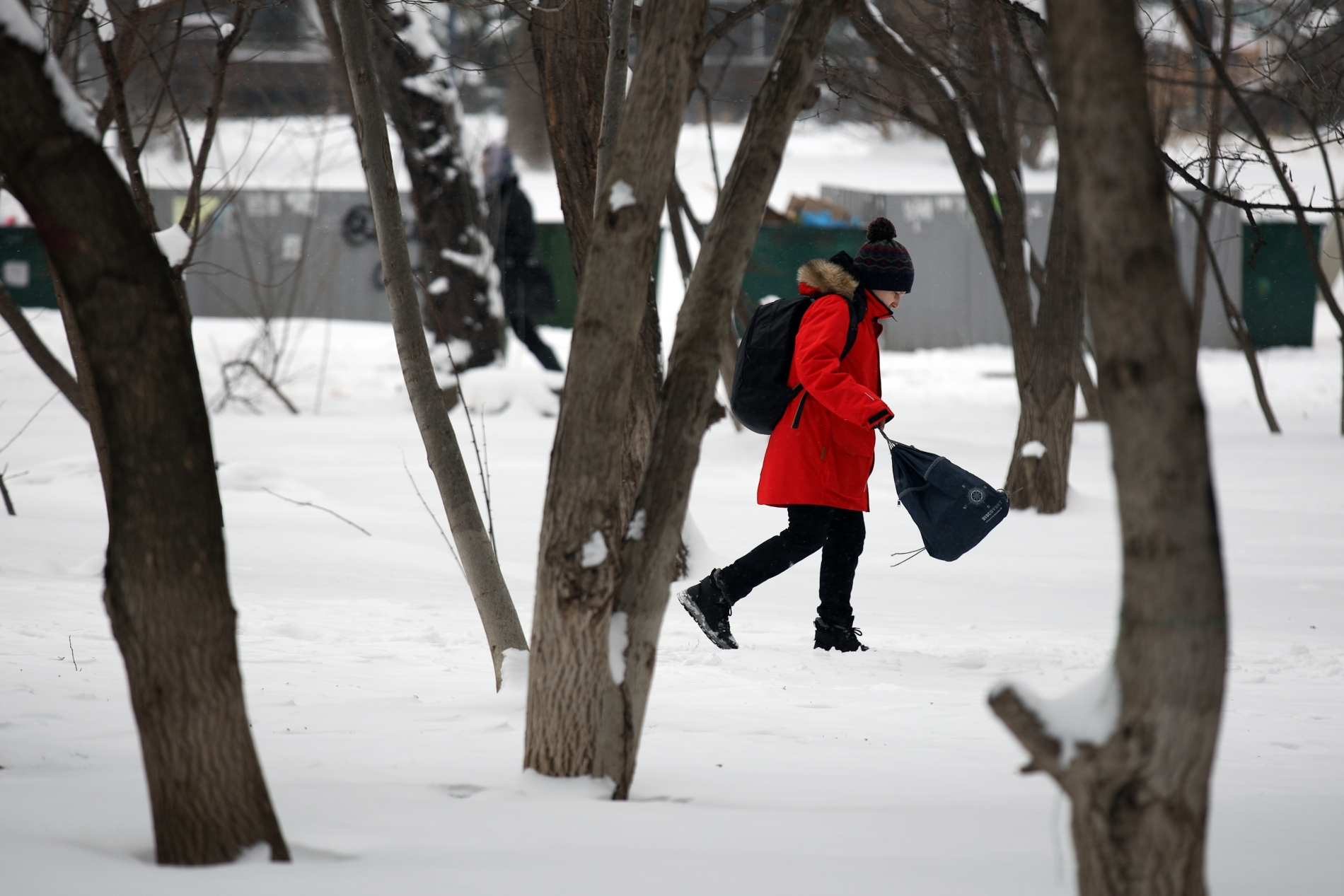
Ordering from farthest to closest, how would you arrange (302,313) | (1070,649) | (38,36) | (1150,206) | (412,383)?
(302,313) → (1070,649) → (412,383) → (38,36) → (1150,206)

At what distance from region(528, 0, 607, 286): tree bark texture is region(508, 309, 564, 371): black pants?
6732mm

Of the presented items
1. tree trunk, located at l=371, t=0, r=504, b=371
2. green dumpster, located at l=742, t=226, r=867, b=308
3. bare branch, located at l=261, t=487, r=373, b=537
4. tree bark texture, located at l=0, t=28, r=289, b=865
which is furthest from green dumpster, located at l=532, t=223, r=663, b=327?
tree bark texture, located at l=0, t=28, r=289, b=865

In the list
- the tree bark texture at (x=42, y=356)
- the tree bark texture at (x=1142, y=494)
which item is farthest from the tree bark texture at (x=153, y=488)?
the tree bark texture at (x=42, y=356)

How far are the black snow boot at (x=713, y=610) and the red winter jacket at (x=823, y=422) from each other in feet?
1.24

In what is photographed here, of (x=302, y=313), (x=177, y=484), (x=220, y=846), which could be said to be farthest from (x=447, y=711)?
(x=302, y=313)

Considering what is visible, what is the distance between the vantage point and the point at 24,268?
16781mm

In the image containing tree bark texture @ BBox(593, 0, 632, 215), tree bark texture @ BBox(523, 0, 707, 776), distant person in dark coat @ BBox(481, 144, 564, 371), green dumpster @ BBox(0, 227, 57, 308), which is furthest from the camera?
green dumpster @ BBox(0, 227, 57, 308)

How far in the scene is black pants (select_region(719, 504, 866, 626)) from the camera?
4336 millimetres

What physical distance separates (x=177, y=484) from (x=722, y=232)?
124cm

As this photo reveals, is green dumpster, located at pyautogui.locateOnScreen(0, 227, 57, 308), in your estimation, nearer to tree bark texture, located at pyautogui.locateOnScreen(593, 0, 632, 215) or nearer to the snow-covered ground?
the snow-covered ground

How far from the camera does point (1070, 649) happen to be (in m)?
4.61

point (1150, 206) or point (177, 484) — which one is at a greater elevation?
point (1150, 206)

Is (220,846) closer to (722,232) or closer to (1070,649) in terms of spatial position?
(722,232)

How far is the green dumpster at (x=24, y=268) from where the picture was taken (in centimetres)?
1661
